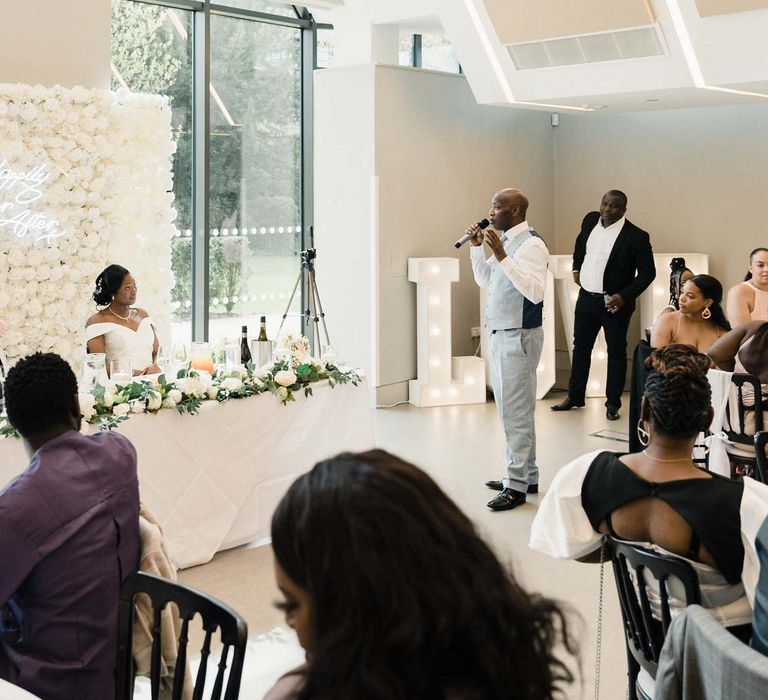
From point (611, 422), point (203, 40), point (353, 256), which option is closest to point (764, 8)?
point (611, 422)

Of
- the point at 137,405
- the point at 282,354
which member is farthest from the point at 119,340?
the point at 137,405

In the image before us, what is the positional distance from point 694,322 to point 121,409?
3.21 m

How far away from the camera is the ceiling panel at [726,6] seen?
6457 millimetres

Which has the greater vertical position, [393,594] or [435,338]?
[393,594]

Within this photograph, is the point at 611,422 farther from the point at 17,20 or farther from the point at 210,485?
Answer: the point at 17,20

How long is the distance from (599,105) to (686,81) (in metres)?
1.31

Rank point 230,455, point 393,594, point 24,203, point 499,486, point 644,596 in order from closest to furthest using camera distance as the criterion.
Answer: point 393,594 → point 644,596 → point 230,455 → point 499,486 → point 24,203

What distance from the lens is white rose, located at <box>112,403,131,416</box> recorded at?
4.50 meters

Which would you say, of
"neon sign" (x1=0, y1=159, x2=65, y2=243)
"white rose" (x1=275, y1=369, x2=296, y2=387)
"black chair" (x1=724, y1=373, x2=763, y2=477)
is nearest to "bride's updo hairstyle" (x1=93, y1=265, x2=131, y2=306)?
"neon sign" (x1=0, y1=159, x2=65, y2=243)

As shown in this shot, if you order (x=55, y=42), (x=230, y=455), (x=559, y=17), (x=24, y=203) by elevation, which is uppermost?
(x=559, y=17)

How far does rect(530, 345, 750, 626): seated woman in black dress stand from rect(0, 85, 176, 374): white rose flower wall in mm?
4840

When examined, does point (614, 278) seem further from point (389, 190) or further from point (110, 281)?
point (110, 281)

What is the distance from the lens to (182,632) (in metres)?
2.23

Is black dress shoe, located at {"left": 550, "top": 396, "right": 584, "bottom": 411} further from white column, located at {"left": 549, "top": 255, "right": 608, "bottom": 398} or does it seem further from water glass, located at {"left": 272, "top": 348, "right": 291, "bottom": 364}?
water glass, located at {"left": 272, "top": 348, "right": 291, "bottom": 364}
